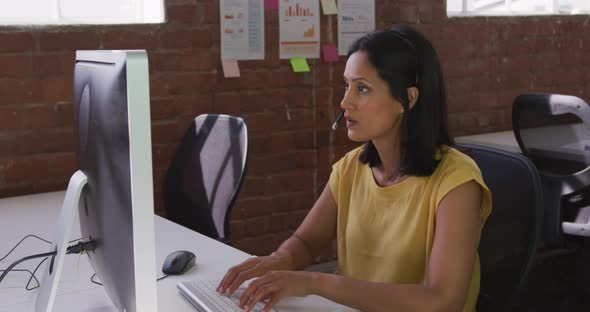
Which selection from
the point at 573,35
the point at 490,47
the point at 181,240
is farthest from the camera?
the point at 573,35

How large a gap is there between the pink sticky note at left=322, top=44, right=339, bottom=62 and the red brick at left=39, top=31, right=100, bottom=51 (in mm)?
1029

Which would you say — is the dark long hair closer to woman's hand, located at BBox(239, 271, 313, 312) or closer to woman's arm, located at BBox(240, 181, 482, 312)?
woman's arm, located at BBox(240, 181, 482, 312)

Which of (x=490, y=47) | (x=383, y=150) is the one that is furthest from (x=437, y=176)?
(x=490, y=47)

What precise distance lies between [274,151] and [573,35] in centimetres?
204

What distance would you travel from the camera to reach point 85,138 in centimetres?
123

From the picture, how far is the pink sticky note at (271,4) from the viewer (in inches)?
119

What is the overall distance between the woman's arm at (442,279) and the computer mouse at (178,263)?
37cm

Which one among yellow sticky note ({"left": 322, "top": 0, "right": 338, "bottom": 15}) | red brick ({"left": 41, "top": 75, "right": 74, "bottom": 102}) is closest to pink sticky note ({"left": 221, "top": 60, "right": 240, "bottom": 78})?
yellow sticky note ({"left": 322, "top": 0, "right": 338, "bottom": 15})

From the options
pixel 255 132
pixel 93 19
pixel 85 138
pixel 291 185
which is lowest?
pixel 291 185

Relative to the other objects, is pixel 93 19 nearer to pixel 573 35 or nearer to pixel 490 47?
pixel 490 47

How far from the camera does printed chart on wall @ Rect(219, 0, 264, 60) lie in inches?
115

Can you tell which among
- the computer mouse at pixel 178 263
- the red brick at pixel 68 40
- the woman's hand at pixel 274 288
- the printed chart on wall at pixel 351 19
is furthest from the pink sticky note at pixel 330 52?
the woman's hand at pixel 274 288

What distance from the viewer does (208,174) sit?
7.95 ft

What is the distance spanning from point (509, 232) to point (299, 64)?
1746 mm
